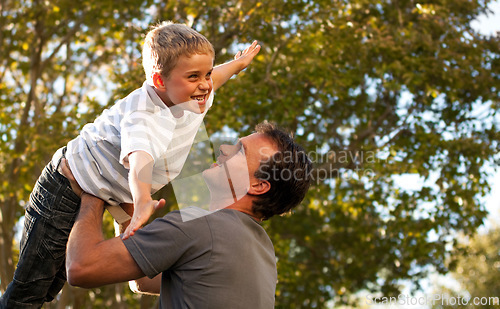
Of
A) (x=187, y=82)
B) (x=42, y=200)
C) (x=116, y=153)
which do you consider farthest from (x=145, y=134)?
(x=42, y=200)

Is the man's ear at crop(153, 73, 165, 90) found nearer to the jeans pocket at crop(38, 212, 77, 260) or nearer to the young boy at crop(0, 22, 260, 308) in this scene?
the young boy at crop(0, 22, 260, 308)

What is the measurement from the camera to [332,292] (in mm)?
12328

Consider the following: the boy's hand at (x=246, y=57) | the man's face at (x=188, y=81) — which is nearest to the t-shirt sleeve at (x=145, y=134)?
Result: the man's face at (x=188, y=81)

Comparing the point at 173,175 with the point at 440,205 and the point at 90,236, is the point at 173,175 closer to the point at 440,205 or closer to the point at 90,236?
the point at 90,236

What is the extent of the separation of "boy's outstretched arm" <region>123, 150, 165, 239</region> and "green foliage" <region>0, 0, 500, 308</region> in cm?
555

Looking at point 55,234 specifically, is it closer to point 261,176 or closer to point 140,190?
point 140,190

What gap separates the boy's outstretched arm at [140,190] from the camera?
2.10 metres

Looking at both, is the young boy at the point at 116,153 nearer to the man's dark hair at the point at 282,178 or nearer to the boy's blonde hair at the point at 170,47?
the boy's blonde hair at the point at 170,47

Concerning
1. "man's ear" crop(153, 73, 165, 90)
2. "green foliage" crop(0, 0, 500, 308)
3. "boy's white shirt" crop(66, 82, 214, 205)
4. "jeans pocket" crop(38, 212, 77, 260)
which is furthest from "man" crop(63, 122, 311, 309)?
"green foliage" crop(0, 0, 500, 308)

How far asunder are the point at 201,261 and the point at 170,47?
1.11 meters

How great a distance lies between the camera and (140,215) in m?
2.10

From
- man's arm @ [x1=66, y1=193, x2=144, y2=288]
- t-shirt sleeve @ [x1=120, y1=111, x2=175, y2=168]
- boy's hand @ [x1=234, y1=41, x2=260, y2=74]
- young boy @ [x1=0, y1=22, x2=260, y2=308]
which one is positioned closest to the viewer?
man's arm @ [x1=66, y1=193, x2=144, y2=288]

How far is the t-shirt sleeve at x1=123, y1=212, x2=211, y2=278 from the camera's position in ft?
6.95

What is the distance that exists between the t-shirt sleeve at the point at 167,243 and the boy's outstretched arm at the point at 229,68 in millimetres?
1170
